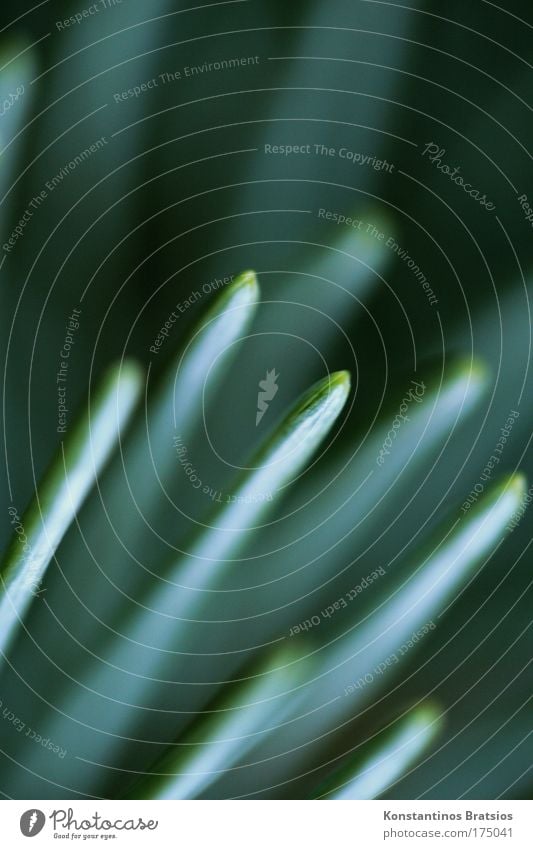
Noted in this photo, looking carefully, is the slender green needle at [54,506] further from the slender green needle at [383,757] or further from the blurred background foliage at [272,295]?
the slender green needle at [383,757]

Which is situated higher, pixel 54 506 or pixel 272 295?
pixel 272 295

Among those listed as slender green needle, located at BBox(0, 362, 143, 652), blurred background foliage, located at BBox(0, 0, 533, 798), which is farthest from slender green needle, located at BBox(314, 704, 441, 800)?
slender green needle, located at BBox(0, 362, 143, 652)

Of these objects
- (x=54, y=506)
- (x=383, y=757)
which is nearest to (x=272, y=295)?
(x=54, y=506)

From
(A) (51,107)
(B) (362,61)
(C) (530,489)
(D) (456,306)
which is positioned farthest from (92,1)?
(C) (530,489)

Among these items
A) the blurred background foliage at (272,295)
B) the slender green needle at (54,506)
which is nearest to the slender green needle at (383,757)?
the blurred background foliage at (272,295)

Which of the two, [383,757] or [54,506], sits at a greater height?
[54,506]

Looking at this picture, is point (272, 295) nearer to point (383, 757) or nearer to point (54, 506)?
point (54, 506)

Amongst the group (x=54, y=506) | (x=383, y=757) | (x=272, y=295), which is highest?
(x=272, y=295)

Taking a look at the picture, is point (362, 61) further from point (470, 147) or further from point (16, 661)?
point (16, 661)

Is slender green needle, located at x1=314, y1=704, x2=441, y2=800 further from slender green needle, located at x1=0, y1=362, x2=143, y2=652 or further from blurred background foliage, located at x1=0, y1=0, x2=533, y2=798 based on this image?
slender green needle, located at x1=0, y1=362, x2=143, y2=652
